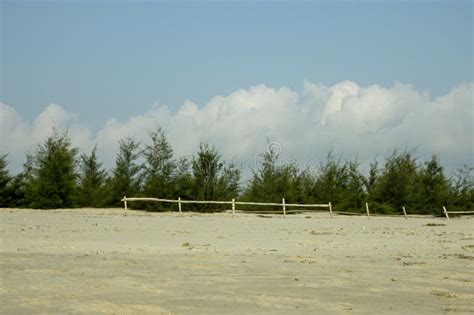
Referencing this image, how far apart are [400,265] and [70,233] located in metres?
10.5

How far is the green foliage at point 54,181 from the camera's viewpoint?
35031 millimetres

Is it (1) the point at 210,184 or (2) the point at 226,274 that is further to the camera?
(1) the point at 210,184

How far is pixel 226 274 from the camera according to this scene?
979 centimetres

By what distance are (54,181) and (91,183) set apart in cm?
474

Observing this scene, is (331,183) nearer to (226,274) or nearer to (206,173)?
(206,173)

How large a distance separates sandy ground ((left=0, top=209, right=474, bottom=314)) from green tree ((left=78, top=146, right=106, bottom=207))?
19340 mm

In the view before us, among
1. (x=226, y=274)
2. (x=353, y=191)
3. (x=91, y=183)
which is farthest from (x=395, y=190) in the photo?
(x=226, y=274)

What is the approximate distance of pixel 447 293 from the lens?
28.0ft

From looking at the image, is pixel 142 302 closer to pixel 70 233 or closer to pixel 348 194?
pixel 70 233

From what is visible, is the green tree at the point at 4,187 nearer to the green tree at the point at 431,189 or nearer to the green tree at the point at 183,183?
the green tree at the point at 183,183

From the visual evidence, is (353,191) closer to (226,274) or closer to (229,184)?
(229,184)

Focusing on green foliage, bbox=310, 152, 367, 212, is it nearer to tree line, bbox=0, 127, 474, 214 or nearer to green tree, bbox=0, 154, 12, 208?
tree line, bbox=0, 127, 474, 214

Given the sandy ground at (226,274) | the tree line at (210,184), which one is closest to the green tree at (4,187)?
the tree line at (210,184)

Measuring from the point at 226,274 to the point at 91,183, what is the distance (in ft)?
104
